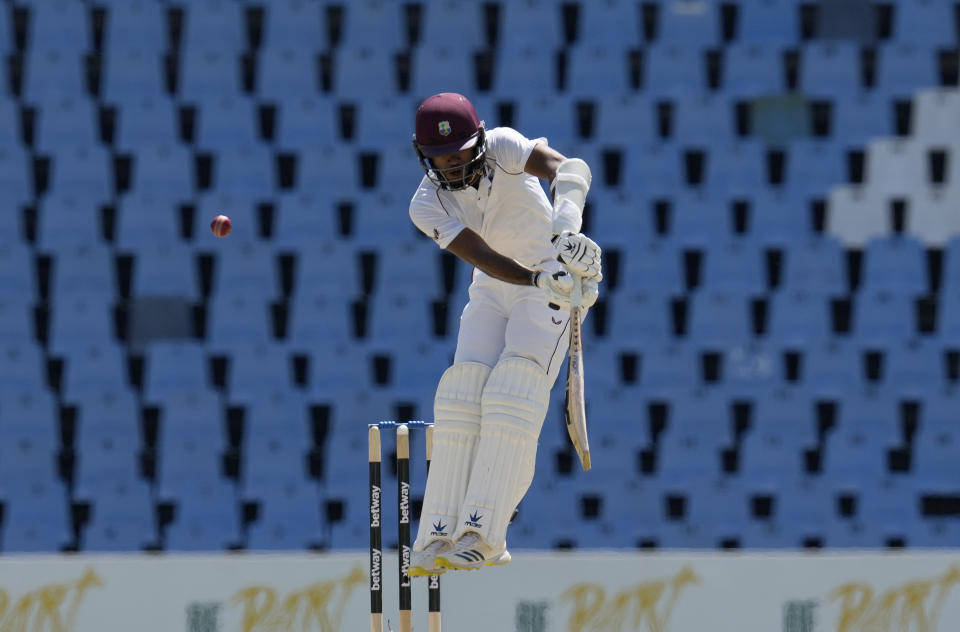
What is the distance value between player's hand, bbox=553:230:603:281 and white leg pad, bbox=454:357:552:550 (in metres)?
0.29

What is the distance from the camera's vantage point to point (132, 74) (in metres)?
7.64

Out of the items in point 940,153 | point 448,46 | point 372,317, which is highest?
point 448,46

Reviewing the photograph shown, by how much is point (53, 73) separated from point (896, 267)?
4.60m

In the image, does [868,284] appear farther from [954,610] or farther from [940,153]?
[954,610]

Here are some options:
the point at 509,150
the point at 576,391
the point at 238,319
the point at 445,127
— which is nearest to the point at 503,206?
the point at 509,150

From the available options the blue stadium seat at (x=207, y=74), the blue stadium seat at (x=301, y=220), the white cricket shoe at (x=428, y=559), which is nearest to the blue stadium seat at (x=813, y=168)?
the blue stadium seat at (x=301, y=220)

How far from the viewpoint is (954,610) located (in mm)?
4645

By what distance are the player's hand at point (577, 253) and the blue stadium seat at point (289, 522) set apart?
3.73 meters

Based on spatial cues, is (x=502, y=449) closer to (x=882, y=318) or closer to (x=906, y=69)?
(x=882, y=318)

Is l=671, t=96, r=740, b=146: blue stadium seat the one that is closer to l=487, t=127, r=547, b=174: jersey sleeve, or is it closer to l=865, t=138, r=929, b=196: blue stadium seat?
l=865, t=138, r=929, b=196: blue stadium seat

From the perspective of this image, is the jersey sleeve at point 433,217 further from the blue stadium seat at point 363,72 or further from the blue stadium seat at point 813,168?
the blue stadium seat at point 813,168

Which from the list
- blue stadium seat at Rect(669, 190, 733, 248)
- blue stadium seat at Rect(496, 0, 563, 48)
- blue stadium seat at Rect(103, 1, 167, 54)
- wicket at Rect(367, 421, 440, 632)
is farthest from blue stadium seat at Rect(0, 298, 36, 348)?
wicket at Rect(367, 421, 440, 632)

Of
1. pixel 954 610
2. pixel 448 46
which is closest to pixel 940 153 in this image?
pixel 448 46

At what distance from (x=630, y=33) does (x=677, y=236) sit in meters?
1.18
